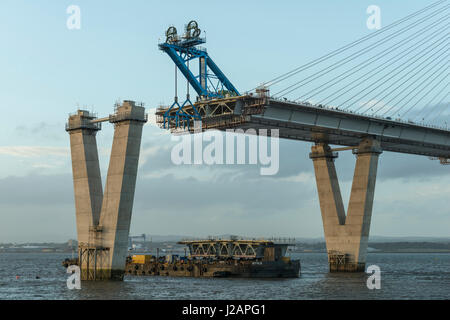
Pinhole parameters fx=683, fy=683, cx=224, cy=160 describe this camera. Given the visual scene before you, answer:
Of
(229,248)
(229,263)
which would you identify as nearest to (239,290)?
(229,263)

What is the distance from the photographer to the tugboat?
303ft

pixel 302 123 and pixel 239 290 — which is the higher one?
pixel 302 123

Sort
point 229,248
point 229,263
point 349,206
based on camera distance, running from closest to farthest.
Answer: point 229,263 < point 349,206 < point 229,248

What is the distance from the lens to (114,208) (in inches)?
2849

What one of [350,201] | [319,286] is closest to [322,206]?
[350,201]

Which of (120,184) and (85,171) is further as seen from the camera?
(85,171)

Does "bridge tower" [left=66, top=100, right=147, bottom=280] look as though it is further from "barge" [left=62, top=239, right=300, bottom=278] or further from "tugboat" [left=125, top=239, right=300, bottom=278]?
"tugboat" [left=125, top=239, right=300, bottom=278]

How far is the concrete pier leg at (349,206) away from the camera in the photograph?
94438 mm

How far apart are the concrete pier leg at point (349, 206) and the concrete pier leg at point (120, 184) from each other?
34.3 metres

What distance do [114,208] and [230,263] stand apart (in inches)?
1023

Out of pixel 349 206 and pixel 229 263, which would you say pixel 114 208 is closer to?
pixel 229 263

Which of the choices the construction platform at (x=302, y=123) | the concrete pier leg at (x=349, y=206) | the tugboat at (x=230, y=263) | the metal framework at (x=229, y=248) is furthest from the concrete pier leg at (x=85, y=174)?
the concrete pier leg at (x=349, y=206)
